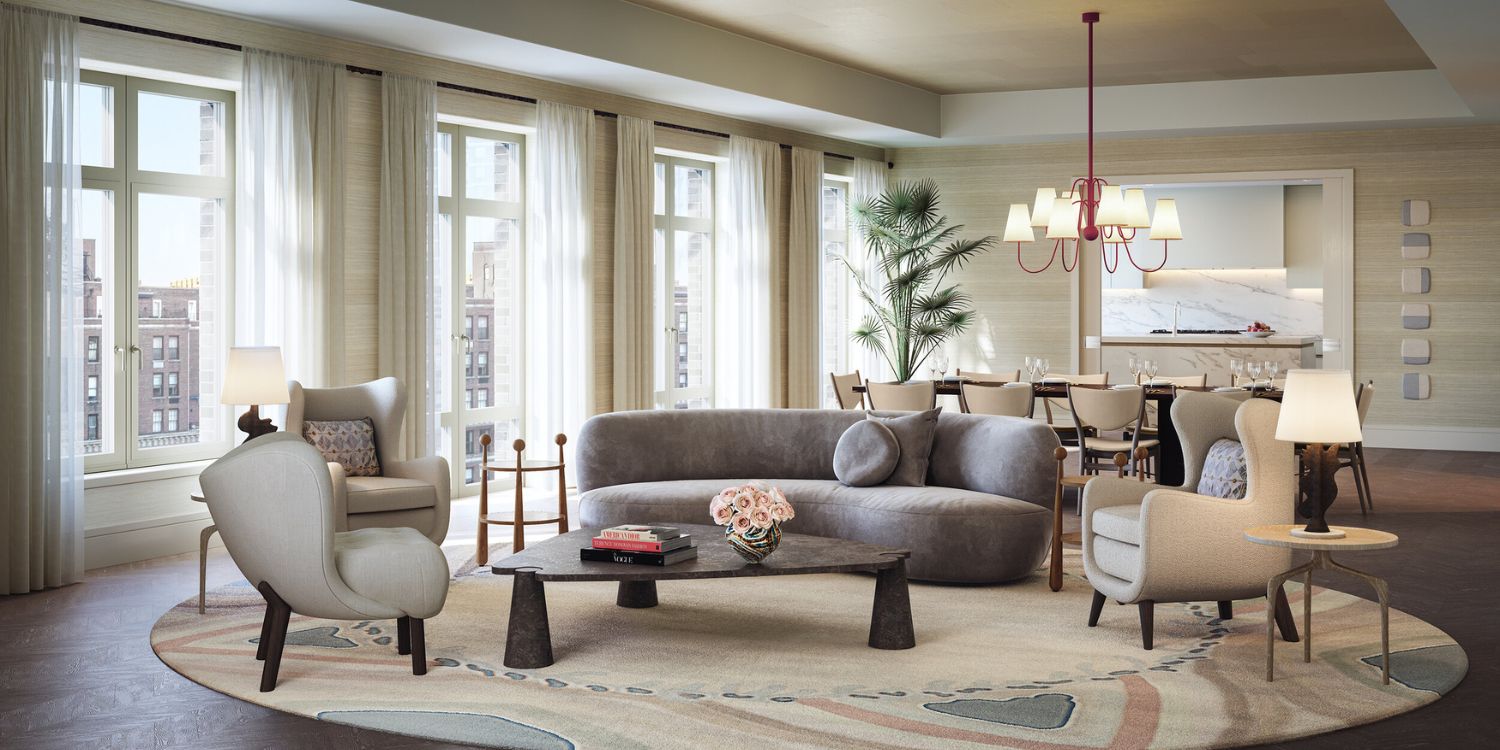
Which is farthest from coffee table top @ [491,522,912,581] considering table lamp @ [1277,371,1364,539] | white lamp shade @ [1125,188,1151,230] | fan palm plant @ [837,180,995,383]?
fan palm plant @ [837,180,995,383]

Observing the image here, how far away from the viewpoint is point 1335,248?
12.3 metres

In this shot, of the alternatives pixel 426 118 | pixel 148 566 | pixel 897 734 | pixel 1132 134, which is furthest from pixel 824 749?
pixel 1132 134

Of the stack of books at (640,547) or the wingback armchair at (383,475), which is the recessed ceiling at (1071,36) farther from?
the stack of books at (640,547)

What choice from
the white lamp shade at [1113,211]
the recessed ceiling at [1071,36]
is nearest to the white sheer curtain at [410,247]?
the recessed ceiling at [1071,36]

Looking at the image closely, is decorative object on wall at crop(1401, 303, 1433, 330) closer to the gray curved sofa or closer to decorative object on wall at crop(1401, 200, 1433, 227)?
decorative object on wall at crop(1401, 200, 1433, 227)

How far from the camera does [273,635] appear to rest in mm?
4434

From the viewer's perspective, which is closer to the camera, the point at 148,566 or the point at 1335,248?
the point at 148,566

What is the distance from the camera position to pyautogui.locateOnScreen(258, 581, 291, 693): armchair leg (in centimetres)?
438

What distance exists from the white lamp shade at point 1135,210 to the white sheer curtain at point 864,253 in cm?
456

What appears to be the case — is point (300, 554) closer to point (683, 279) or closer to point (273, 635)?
point (273, 635)

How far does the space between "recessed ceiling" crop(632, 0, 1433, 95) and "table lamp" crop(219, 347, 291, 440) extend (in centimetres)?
385

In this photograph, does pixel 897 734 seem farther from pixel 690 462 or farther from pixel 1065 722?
pixel 690 462

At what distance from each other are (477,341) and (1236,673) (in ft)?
20.0

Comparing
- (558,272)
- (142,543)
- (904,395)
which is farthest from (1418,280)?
(142,543)
